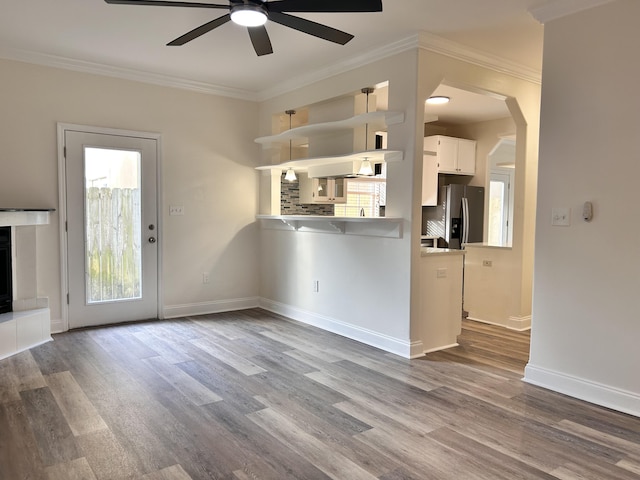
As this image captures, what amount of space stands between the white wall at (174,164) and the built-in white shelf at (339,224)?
536mm

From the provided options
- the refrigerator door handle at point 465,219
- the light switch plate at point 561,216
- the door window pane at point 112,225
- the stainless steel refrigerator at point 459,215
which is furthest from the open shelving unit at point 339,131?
the refrigerator door handle at point 465,219

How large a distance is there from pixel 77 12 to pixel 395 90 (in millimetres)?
2552

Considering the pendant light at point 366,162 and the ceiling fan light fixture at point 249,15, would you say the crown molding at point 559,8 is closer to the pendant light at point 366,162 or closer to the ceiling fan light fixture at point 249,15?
the pendant light at point 366,162

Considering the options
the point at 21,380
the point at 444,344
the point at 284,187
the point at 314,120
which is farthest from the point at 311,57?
the point at 21,380

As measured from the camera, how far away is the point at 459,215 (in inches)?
254

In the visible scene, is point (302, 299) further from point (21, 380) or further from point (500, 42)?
point (500, 42)

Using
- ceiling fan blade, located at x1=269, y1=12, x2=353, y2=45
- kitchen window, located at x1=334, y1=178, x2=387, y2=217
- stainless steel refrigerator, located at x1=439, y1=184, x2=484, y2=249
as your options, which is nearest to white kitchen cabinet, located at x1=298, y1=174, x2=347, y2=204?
kitchen window, located at x1=334, y1=178, x2=387, y2=217

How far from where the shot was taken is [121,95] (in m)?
4.91

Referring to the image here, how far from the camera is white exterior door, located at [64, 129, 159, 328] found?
15.4 ft

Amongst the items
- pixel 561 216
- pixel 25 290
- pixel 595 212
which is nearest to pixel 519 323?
pixel 561 216

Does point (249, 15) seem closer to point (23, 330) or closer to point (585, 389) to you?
point (585, 389)

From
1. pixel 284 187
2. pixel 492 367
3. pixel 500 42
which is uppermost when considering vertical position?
pixel 500 42

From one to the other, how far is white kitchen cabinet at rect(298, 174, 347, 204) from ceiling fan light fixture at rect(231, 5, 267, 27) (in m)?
3.69

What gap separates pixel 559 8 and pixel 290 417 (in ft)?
10.6
